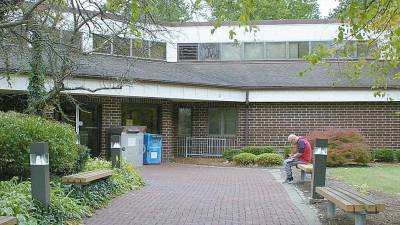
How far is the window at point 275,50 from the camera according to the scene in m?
27.2

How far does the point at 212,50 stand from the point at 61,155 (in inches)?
712

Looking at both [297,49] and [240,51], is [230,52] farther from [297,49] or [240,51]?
[297,49]

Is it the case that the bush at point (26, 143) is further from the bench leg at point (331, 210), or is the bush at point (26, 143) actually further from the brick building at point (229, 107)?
the brick building at point (229, 107)

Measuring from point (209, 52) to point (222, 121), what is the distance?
4294mm

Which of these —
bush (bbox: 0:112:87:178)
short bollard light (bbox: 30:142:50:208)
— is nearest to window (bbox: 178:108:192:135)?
bush (bbox: 0:112:87:178)

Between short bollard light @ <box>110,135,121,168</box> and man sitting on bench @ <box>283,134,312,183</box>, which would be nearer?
short bollard light @ <box>110,135,121,168</box>

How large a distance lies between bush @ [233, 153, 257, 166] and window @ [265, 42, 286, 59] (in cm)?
819

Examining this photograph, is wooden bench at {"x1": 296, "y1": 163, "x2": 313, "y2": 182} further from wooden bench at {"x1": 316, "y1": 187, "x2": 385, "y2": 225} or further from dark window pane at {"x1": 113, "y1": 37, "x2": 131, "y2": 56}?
dark window pane at {"x1": 113, "y1": 37, "x2": 131, "y2": 56}

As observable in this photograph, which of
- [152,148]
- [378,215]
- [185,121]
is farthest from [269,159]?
[378,215]

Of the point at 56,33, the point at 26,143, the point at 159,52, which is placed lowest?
the point at 26,143

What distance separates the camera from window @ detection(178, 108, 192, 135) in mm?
24500

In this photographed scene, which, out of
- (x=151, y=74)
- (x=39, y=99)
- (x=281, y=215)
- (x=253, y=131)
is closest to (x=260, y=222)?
(x=281, y=215)

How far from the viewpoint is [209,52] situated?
27.2 meters

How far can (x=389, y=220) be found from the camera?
8.25 m
